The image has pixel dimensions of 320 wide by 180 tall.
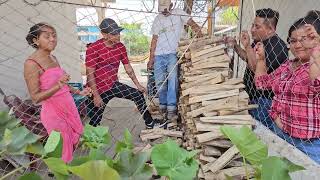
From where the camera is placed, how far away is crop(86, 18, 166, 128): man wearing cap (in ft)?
13.3

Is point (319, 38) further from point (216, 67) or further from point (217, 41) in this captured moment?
point (217, 41)

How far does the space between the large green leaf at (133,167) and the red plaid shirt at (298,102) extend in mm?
1465

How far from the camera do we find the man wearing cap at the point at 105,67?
405 cm

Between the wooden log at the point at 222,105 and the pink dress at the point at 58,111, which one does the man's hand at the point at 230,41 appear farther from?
the pink dress at the point at 58,111

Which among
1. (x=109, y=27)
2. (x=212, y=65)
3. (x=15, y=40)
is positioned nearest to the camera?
(x=212, y=65)

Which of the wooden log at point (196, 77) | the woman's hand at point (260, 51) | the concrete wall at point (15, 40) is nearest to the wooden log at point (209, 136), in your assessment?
the woman's hand at point (260, 51)

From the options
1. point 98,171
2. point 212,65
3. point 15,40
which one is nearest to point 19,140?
point 98,171

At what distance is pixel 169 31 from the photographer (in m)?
4.75

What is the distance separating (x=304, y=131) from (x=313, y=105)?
6.9 inches

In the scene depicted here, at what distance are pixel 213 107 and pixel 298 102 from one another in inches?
31.9

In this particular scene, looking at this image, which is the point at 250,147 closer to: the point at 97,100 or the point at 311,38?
the point at 311,38

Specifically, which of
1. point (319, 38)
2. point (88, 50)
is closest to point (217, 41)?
point (88, 50)

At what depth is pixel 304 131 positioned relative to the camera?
227 cm

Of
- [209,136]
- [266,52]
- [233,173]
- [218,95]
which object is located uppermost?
[266,52]
